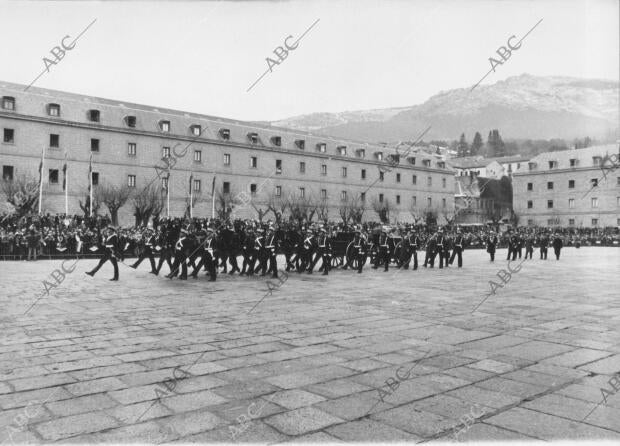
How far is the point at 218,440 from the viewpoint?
3.66m

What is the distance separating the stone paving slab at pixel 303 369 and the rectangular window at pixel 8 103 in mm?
39188

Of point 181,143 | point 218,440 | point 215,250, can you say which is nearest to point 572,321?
point 218,440

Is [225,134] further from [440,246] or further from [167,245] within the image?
[167,245]

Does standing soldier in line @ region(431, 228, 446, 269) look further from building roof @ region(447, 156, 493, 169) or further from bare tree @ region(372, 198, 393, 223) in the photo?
building roof @ region(447, 156, 493, 169)

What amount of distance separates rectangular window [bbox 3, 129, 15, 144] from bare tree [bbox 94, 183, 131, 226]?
24.8 ft

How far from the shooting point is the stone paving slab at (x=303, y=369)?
3.91 meters

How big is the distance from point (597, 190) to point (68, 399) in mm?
74671

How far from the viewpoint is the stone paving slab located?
12.8 feet

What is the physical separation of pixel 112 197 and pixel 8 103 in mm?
11011

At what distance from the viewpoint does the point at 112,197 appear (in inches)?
1826

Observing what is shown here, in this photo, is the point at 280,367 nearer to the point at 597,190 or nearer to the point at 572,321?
the point at 572,321

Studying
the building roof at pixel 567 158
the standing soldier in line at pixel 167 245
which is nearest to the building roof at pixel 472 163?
the building roof at pixel 567 158

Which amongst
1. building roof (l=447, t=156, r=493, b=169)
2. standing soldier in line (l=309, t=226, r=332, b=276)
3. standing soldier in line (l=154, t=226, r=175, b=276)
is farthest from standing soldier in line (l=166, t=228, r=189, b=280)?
building roof (l=447, t=156, r=493, b=169)

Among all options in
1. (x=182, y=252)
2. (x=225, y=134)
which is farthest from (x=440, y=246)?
(x=225, y=134)
